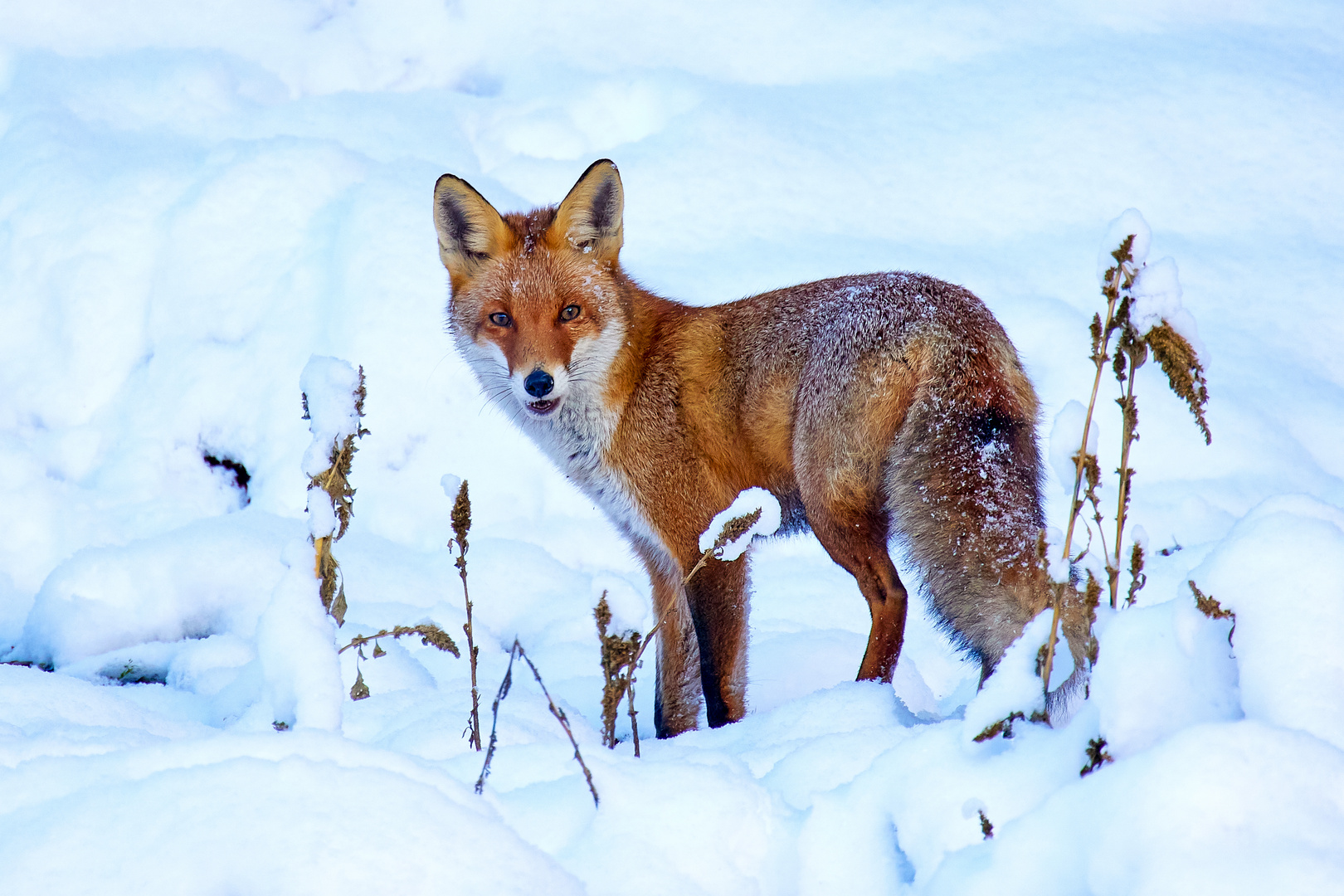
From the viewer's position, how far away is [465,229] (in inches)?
137

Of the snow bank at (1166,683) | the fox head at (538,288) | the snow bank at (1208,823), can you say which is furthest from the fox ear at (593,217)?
the snow bank at (1208,823)

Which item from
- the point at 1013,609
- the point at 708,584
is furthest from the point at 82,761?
the point at 708,584

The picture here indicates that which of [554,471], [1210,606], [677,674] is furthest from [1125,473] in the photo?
[554,471]

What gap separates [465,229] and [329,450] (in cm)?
195

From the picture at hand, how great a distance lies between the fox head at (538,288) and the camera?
3131mm

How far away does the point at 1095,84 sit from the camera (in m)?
5.69

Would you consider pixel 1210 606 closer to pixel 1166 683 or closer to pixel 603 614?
pixel 1166 683

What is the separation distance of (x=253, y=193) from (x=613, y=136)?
77.6 inches

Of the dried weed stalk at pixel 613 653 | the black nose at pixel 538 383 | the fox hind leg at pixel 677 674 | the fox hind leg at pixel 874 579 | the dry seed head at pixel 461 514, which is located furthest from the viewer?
the fox hind leg at pixel 677 674

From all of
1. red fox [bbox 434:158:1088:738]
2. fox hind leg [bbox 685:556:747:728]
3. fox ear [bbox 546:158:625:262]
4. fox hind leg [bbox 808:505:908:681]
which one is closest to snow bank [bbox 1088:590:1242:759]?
red fox [bbox 434:158:1088:738]

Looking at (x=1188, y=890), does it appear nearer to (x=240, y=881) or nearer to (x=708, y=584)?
(x=240, y=881)

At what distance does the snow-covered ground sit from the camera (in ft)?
3.80

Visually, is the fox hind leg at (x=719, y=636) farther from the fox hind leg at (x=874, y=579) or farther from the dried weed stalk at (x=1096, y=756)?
the dried weed stalk at (x=1096, y=756)

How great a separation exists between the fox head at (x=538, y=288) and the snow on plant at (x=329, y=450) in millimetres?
1289
